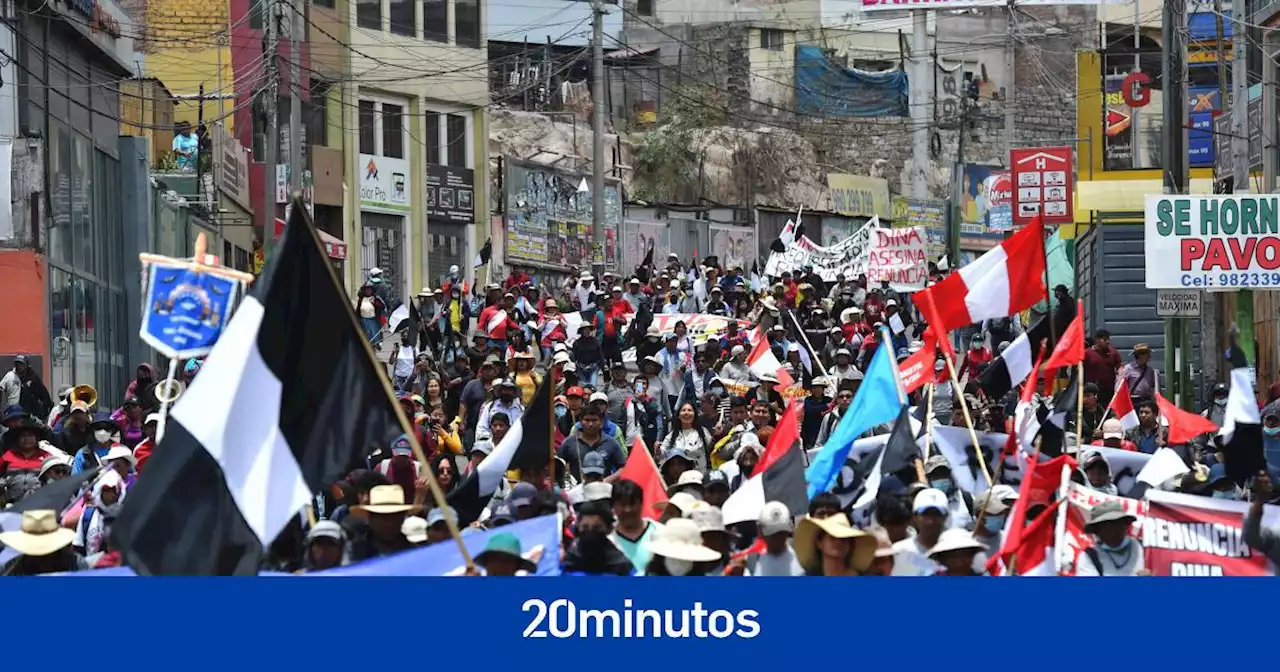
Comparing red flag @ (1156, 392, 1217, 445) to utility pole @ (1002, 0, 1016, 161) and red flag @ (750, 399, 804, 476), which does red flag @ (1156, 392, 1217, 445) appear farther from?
utility pole @ (1002, 0, 1016, 161)

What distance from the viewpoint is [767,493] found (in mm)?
12031

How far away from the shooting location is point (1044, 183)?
126 feet

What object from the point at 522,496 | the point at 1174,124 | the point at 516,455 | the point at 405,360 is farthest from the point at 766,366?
the point at 522,496

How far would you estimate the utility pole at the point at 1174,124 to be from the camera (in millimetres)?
27734

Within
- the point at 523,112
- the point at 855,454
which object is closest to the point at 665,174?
the point at 523,112

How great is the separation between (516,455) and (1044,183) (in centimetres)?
2704

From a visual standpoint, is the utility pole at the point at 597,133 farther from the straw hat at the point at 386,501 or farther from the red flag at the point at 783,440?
the straw hat at the point at 386,501

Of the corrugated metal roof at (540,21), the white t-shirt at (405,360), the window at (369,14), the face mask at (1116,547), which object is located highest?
the corrugated metal roof at (540,21)

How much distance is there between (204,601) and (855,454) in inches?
293

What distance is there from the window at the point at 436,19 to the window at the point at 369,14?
1739 mm

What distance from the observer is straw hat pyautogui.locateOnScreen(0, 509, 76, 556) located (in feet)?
32.4

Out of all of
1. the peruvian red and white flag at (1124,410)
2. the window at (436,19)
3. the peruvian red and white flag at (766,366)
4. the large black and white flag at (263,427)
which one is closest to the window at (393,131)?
the window at (436,19)

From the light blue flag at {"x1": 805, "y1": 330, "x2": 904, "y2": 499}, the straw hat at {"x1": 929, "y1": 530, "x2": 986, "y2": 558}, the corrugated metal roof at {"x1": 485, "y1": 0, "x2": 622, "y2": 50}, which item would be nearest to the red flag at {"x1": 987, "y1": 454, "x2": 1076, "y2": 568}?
the straw hat at {"x1": 929, "y1": 530, "x2": 986, "y2": 558}

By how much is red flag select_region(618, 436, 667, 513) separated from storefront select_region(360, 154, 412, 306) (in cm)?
3723
